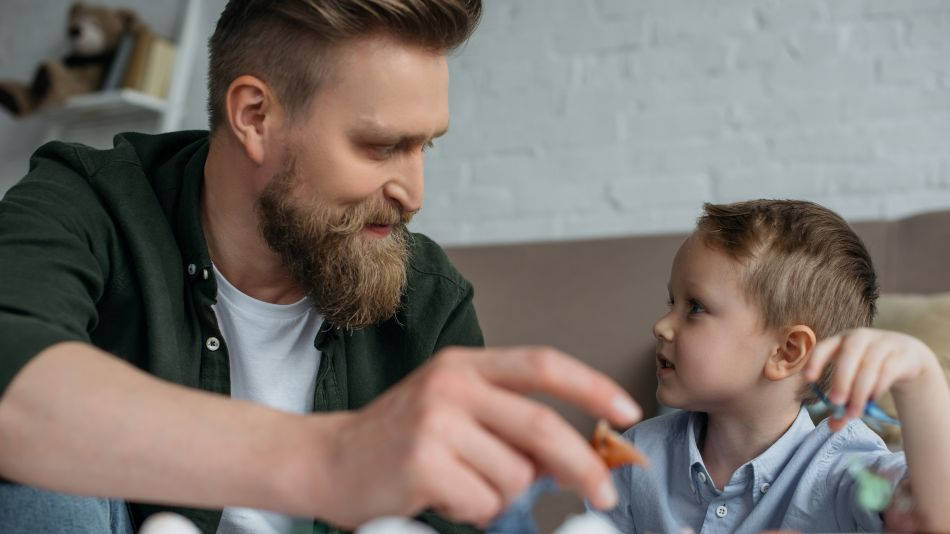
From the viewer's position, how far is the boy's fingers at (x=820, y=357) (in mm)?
789

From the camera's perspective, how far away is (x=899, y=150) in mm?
2121

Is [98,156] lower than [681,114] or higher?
lower

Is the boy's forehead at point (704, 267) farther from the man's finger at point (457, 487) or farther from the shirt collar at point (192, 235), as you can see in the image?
the man's finger at point (457, 487)

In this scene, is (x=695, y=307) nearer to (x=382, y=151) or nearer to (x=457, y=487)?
(x=382, y=151)

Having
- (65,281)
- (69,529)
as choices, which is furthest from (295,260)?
(69,529)

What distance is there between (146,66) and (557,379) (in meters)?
2.79

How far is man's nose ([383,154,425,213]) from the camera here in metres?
1.28

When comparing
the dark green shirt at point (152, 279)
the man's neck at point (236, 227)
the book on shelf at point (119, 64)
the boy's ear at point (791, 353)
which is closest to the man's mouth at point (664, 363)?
the boy's ear at point (791, 353)

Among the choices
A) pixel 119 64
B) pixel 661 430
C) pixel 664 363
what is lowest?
pixel 661 430

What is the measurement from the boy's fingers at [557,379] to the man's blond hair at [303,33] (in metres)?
0.76

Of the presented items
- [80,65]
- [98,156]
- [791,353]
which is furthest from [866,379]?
[80,65]

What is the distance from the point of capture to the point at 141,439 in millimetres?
654

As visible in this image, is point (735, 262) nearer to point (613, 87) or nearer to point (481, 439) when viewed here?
point (481, 439)

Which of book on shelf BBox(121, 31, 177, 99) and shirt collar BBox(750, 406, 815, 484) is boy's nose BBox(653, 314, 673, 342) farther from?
book on shelf BBox(121, 31, 177, 99)
